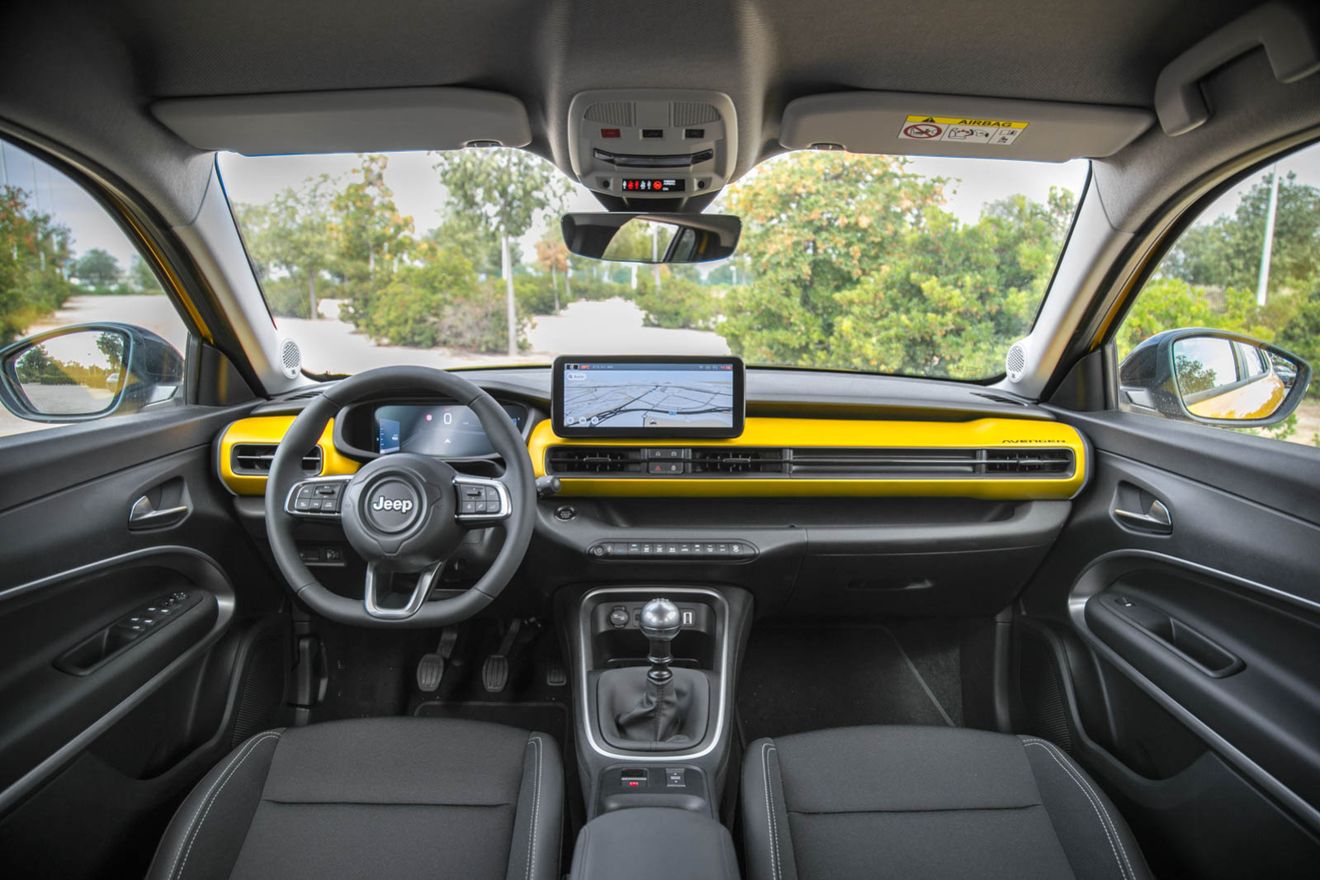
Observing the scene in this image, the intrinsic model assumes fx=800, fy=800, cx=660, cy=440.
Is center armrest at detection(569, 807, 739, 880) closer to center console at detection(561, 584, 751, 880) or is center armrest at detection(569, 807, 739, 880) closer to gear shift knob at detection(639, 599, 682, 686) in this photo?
center console at detection(561, 584, 751, 880)

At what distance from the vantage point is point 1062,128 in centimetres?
233

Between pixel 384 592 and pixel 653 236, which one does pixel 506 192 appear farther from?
pixel 384 592

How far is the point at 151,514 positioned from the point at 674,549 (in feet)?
5.05

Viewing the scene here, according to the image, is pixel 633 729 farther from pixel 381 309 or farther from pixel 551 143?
pixel 381 309

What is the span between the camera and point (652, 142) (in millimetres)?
2309

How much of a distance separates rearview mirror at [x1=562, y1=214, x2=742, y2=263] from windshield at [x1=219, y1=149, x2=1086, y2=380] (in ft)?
0.27

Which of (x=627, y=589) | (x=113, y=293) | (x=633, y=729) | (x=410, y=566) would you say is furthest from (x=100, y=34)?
(x=633, y=729)

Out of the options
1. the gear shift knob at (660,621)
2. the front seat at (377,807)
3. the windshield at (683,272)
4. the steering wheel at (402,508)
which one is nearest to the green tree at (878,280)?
the windshield at (683,272)

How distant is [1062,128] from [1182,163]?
0.33 m

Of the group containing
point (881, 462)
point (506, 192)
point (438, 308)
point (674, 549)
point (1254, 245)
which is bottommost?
point (674, 549)

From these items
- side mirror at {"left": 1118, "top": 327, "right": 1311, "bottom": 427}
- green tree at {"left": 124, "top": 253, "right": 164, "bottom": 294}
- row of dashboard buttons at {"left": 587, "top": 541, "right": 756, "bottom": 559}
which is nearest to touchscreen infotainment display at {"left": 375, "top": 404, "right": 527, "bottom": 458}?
row of dashboard buttons at {"left": 587, "top": 541, "right": 756, "bottom": 559}

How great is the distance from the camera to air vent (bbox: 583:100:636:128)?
216 centimetres

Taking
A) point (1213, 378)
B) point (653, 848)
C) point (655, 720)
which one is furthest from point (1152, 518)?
point (653, 848)

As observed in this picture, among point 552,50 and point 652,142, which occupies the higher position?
point 552,50
